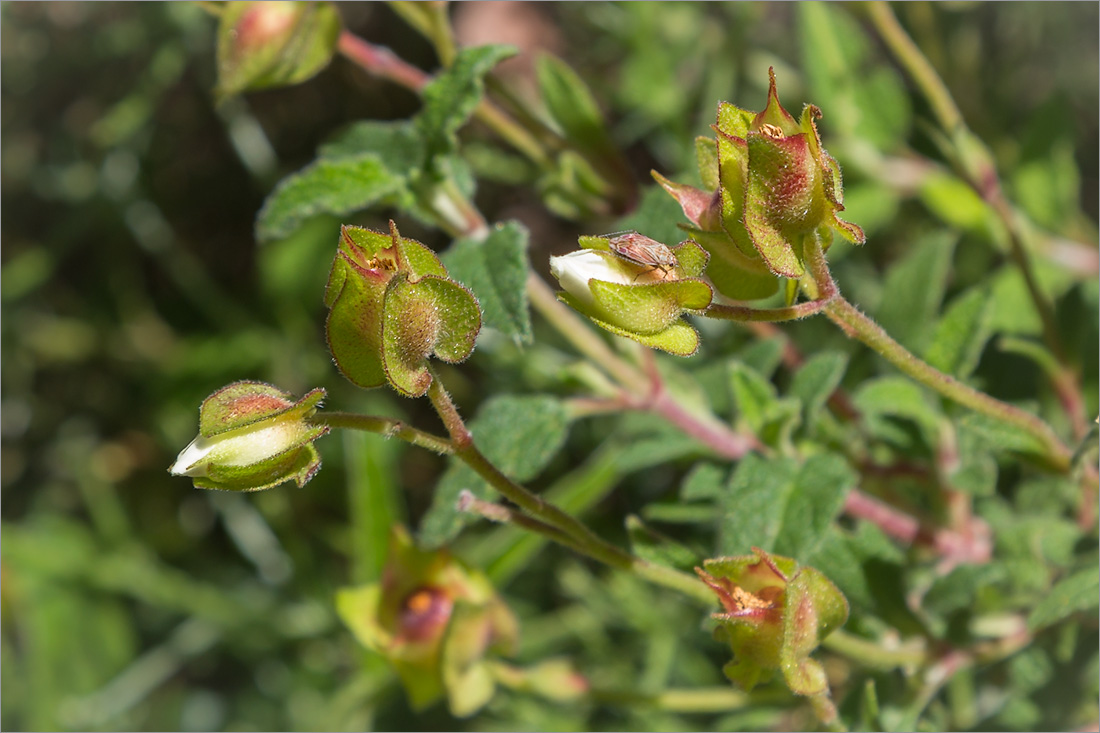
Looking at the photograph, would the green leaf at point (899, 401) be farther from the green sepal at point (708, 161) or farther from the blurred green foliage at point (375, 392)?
the green sepal at point (708, 161)

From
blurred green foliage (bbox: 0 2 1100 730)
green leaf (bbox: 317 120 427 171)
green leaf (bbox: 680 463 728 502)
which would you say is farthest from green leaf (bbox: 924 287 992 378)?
green leaf (bbox: 317 120 427 171)

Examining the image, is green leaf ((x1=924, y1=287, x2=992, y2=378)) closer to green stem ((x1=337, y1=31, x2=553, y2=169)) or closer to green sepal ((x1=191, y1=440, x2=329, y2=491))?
green stem ((x1=337, y1=31, x2=553, y2=169))

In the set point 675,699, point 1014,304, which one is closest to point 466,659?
point 675,699

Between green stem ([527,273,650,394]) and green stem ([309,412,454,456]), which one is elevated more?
green stem ([309,412,454,456])

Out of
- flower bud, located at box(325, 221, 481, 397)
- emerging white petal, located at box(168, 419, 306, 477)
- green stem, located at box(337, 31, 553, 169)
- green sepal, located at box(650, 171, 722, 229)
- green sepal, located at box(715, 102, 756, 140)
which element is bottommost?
emerging white petal, located at box(168, 419, 306, 477)

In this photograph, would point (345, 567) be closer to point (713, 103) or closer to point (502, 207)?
point (502, 207)

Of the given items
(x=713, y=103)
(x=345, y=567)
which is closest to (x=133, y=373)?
(x=345, y=567)

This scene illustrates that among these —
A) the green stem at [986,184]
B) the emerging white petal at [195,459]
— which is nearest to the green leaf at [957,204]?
the green stem at [986,184]
